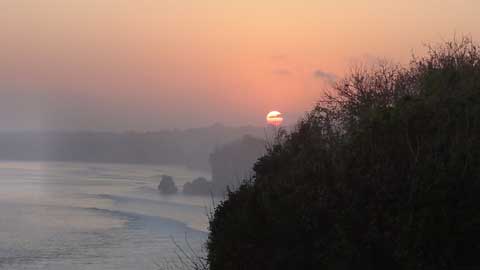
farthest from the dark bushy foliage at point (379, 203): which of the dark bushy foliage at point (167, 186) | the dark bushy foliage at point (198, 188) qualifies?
the dark bushy foliage at point (198, 188)

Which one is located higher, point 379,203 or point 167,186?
point 379,203

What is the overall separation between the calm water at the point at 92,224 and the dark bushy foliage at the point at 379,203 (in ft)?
26.9

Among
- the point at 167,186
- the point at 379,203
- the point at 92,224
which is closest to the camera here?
the point at 379,203

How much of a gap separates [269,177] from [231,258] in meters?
2.22

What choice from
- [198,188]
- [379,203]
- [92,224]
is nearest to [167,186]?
[198,188]

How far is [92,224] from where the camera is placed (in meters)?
62.7

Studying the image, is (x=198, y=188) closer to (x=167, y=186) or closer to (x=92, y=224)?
(x=167, y=186)

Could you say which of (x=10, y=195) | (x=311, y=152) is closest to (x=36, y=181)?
(x=10, y=195)

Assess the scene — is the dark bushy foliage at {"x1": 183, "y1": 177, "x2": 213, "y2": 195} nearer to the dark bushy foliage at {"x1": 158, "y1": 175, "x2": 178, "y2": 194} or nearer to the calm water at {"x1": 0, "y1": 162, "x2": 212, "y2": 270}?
the calm water at {"x1": 0, "y1": 162, "x2": 212, "y2": 270}

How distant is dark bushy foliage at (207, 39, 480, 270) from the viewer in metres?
6.77

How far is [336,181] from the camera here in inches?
324

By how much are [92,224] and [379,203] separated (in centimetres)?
5815

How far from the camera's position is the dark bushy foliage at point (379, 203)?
6.77 m

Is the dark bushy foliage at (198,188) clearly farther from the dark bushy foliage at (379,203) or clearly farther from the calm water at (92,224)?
the dark bushy foliage at (379,203)
